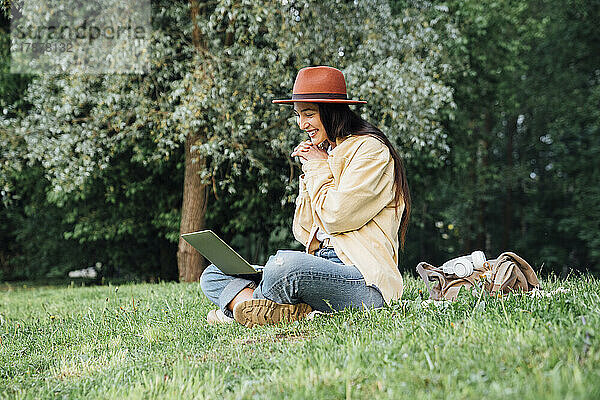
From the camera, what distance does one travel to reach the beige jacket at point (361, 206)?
3500 mm

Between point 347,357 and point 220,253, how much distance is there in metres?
1.56

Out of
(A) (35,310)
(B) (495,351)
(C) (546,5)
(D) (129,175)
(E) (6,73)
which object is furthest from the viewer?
(C) (546,5)

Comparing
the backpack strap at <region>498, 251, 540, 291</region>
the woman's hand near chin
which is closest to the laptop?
the woman's hand near chin

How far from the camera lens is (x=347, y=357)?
96.1 inches

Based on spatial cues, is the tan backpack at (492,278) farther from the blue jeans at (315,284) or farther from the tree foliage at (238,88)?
the tree foliage at (238,88)

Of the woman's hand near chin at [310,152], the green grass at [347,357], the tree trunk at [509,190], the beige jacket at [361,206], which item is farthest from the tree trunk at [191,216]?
the tree trunk at [509,190]

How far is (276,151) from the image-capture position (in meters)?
9.41

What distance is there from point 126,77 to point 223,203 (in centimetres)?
354

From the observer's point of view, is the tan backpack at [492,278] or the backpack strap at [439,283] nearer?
the tan backpack at [492,278]

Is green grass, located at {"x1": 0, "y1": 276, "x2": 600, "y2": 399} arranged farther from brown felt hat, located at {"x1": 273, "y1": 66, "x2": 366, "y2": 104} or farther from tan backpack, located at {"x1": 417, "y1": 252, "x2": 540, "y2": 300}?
brown felt hat, located at {"x1": 273, "y1": 66, "x2": 366, "y2": 104}

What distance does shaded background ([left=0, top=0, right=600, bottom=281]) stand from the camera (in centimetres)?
865

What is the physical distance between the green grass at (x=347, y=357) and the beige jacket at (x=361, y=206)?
283mm

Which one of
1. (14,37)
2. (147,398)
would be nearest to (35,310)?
(147,398)

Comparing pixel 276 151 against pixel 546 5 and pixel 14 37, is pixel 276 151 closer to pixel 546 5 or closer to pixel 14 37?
pixel 14 37
